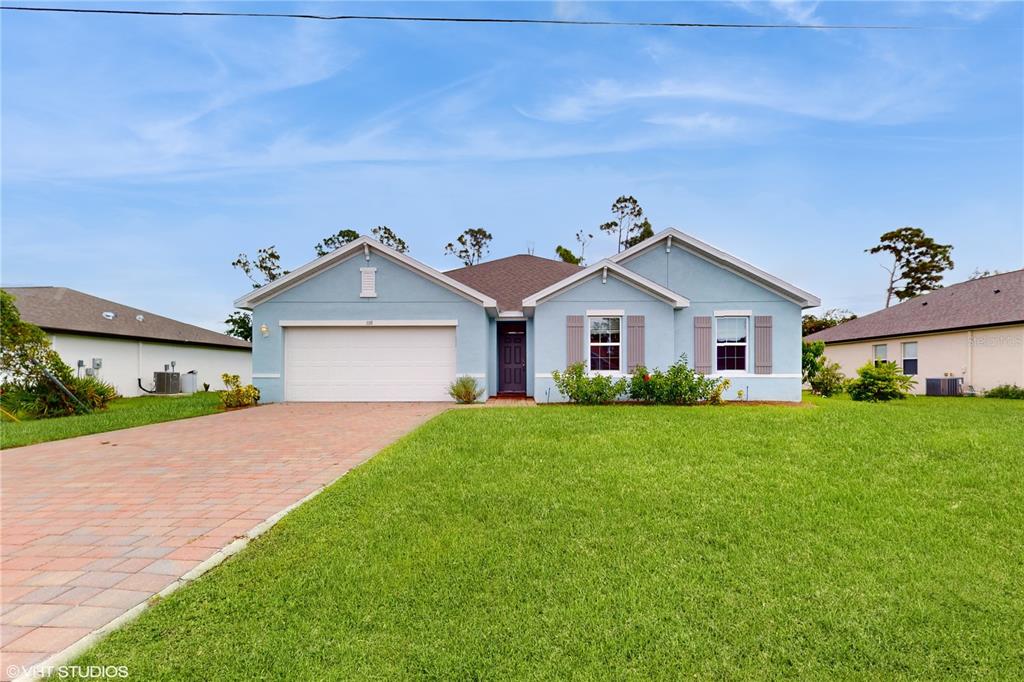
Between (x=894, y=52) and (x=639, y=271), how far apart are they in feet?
25.0

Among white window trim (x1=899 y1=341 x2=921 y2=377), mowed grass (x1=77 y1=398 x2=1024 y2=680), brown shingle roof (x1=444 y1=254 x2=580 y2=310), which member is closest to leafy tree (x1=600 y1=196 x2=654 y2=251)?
brown shingle roof (x1=444 y1=254 x2=580 y2=310)

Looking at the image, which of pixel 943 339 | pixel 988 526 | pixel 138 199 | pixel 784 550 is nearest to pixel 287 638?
pixel 784 550

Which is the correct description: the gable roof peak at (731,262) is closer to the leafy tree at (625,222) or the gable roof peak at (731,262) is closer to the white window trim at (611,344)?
the white window trim at (611,344)

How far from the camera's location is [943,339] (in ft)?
65.3

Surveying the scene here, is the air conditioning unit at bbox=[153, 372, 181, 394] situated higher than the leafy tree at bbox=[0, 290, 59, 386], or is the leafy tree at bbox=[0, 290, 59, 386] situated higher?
the leafy tree at bbox=[0, 290, 59, 386]

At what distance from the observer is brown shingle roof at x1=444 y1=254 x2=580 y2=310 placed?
17.8m

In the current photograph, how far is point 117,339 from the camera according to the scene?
1947 centimetres

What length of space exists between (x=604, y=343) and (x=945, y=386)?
50.6 ft

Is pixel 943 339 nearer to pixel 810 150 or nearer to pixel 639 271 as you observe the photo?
pixel 810 150

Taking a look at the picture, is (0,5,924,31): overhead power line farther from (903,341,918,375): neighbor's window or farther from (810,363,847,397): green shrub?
(903,341,918,375): neighbor's window

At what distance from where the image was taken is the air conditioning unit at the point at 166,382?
1984 centimetres

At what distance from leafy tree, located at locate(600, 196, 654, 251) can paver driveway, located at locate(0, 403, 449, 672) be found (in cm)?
3495

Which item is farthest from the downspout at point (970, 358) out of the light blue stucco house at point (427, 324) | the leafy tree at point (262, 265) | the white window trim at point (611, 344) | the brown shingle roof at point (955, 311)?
the leafy tree at point (262, 265)

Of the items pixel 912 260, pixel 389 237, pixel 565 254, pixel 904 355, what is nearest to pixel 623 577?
pixel 904 355
